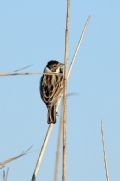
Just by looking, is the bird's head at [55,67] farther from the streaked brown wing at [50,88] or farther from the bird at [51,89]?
the streaked brown wing at [50,88]

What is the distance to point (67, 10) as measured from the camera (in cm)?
298

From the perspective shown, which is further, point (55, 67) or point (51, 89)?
point (55, 67)

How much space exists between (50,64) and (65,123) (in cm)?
399

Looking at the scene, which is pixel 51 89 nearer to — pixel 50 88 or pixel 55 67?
pixel 50 88

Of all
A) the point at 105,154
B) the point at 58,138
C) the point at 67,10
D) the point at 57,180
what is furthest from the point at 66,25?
the point at 105,154

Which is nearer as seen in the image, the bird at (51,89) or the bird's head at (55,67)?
the bird at (51,89)

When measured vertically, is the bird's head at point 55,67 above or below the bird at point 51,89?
above

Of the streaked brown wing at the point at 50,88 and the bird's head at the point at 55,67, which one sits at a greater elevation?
the bird's head at the point at 55,67

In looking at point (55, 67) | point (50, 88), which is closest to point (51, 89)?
point (50, 88)

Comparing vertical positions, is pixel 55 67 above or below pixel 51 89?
above

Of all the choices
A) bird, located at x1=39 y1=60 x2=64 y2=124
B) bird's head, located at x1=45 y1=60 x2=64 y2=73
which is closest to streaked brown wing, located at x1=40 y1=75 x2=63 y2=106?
bird, located at x1=39 y1=60 x2=64 y2=124

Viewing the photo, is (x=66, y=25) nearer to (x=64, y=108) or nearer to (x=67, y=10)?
(x=67, y=10)

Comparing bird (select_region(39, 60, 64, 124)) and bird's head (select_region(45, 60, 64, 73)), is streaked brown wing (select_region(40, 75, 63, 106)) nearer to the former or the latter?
bird (select_region(39, 60, 64, 124))

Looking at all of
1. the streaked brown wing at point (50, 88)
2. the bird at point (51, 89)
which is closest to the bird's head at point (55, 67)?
the bird at point (51, 89)
